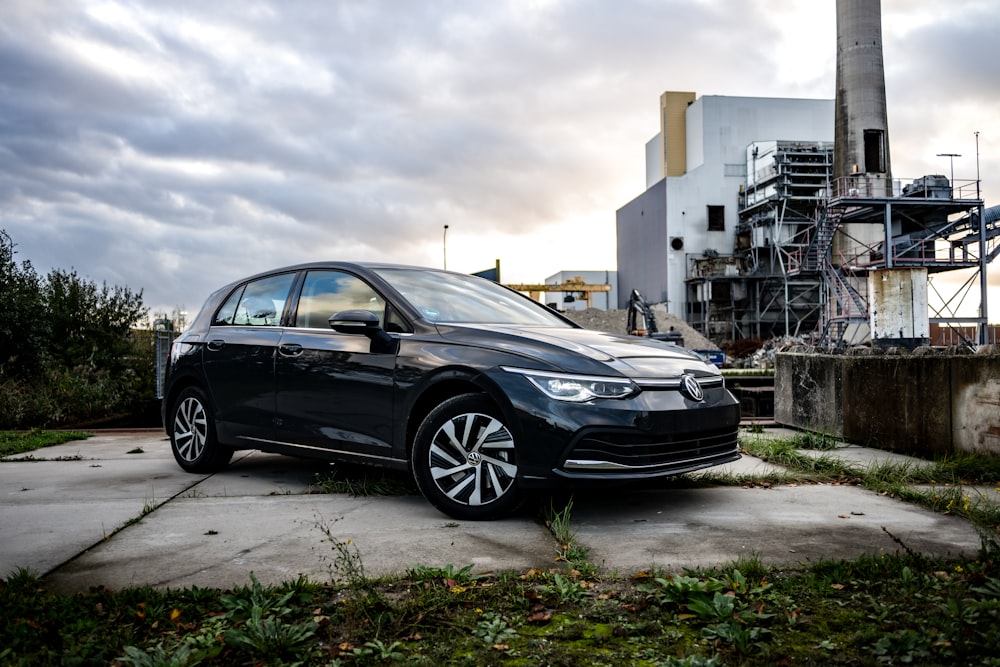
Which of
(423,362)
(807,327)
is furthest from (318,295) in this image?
(807,327)

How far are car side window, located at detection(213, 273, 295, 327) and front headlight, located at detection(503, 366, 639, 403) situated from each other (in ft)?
8.01

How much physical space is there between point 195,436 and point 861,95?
40057 millimetres

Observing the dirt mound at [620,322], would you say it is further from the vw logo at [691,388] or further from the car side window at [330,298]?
the vw logo at [691,388]

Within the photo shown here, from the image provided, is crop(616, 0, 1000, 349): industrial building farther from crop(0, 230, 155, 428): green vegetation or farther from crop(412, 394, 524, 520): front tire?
crop(412, 394, 524, 520): front tire

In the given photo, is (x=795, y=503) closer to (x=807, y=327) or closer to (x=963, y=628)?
(x=963, y=628)

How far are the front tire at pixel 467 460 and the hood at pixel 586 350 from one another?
15.9 inches

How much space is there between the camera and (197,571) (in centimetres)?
358

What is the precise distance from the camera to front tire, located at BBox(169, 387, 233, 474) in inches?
255

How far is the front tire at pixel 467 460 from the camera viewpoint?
4.54m

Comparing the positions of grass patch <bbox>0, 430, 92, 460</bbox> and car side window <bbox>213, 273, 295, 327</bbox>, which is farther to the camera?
grass patch <bbox>0, 430, 92, 460</bbox>

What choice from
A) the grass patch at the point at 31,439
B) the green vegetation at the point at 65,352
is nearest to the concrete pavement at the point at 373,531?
the grass patch at the point at 31,439

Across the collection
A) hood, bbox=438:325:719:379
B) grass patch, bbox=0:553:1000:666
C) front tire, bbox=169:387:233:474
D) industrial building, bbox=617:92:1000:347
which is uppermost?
industrial building, bbox=617:92:1000:347

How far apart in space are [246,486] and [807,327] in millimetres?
46831

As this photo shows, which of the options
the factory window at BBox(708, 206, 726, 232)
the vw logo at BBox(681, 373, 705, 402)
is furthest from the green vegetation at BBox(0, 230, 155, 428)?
the factory window at BBox(708, 206, 726, 232)
